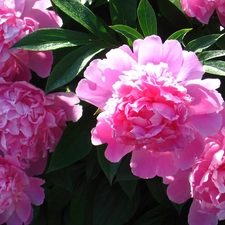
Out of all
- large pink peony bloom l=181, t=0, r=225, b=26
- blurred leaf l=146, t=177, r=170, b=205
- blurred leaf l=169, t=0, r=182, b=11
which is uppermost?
large pink peony bloom l=181, t=0, r=225, b=26

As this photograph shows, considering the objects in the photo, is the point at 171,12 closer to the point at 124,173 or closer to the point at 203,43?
the point at 203,43

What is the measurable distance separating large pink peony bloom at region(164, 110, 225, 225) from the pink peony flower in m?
0.26

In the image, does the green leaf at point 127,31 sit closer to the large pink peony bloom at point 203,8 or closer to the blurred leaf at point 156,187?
the large pink peony bloom at point 203,8

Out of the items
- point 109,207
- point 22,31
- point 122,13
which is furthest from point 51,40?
point 109,207

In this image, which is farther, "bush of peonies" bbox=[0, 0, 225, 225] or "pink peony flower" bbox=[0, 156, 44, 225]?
"pink peony flower" bbox=[0, 156, 44, 225]

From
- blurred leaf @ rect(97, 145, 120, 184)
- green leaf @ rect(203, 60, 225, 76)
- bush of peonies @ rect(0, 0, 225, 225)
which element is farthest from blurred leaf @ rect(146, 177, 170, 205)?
green leaf @ rect(203, 60, 225, 76)

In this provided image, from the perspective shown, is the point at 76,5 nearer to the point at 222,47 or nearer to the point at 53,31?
the point at 53,31

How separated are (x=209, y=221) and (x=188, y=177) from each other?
0.29 ft

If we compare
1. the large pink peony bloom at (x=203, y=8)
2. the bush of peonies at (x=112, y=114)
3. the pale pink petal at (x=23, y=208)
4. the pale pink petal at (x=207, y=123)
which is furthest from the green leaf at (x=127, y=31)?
the pale pink petal at (x=23, y=208)

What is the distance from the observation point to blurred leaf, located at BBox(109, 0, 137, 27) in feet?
3.36

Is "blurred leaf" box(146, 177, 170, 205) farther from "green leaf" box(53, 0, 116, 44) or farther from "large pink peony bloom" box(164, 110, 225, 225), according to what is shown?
"green leaf" box(53, 0, 116, 44)

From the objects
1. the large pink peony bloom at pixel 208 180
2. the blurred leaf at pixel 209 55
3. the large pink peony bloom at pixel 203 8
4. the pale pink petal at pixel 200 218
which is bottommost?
the pale pink petal at pixel 200 218

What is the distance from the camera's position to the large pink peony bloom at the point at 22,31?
2.97 ft

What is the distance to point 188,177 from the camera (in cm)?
87
